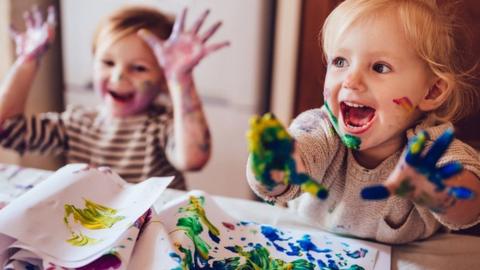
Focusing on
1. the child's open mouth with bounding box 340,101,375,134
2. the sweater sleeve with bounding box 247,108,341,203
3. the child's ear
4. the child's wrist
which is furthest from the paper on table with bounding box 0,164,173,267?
the child's wrist

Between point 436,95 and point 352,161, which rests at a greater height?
point 436,95

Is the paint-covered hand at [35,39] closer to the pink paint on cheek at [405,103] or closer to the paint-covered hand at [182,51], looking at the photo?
the paint-covered hand at [182,51]

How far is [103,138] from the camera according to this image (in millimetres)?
1288

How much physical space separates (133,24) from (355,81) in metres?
0.75

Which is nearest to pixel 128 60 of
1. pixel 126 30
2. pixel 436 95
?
pixel 126 30

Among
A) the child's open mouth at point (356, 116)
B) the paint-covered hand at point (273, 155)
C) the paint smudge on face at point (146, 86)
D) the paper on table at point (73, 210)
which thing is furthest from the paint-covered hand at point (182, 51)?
the paint-covered hand at point (273, 155)

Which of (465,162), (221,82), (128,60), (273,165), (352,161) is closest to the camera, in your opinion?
(273,165)

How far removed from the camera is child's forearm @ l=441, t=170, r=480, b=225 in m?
0.58

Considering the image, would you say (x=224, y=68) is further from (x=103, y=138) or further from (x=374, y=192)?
(x=374, y=192)

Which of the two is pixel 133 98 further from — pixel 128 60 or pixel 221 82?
pixel 221 82

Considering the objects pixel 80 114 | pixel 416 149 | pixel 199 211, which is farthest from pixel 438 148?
pixel 80 114

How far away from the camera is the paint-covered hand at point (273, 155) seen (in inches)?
19.5

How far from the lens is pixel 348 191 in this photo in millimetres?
737

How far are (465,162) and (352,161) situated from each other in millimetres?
152
